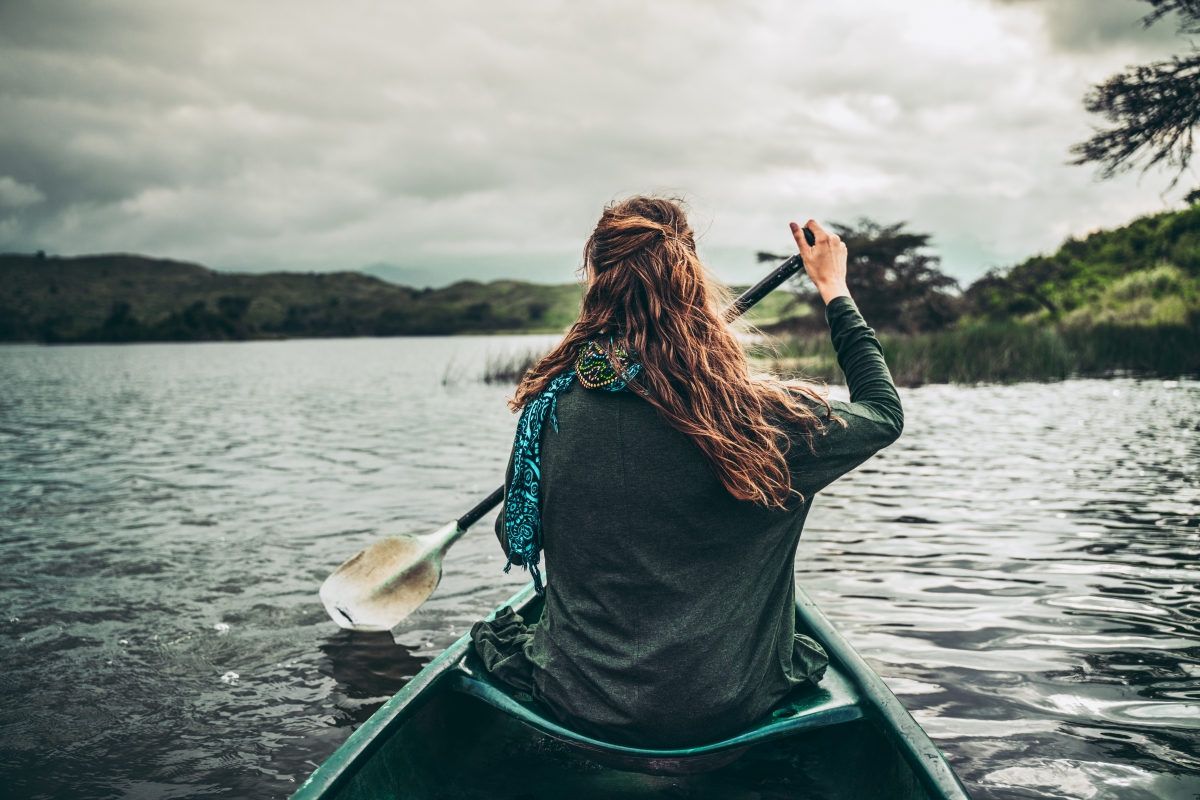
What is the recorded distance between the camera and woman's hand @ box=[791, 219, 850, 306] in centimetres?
225

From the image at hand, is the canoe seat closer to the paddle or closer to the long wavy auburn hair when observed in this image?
the long wavy auburn hair

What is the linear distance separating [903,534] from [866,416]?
18.1 ft

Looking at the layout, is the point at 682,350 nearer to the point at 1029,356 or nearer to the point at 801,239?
the point at 801,239

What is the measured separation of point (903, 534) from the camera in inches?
271

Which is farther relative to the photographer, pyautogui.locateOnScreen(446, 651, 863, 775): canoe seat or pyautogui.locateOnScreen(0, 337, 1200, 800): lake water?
pyautogui.locateOnScreen(0, 337, 1200, 800): lake water

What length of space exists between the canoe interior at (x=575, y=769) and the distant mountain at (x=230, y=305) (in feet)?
316

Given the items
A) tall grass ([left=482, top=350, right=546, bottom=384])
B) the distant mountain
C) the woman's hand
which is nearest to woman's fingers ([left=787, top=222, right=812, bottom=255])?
the woman's hand

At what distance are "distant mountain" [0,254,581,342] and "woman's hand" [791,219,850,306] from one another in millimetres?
96243

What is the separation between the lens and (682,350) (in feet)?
6.17

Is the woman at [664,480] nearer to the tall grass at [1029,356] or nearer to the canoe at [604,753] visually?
the canoe at [604,753]

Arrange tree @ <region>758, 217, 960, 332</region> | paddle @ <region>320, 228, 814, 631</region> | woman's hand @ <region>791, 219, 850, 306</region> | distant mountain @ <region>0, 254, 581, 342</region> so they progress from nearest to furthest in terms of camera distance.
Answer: woman's hand @ <region>791, 219, 850, 306</region>
paddle @ <region>320, 228, 814, 631</region>
tree @ <region>758, 217, 960, 332</region>
distant mountain @ <region>0, 254, 581, 342</region>

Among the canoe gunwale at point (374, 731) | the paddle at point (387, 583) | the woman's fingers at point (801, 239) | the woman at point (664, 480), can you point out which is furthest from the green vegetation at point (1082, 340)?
the woman at point (664, 480)

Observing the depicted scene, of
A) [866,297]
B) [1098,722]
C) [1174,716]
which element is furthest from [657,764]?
[866,297]

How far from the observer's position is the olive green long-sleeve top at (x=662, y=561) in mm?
1860
